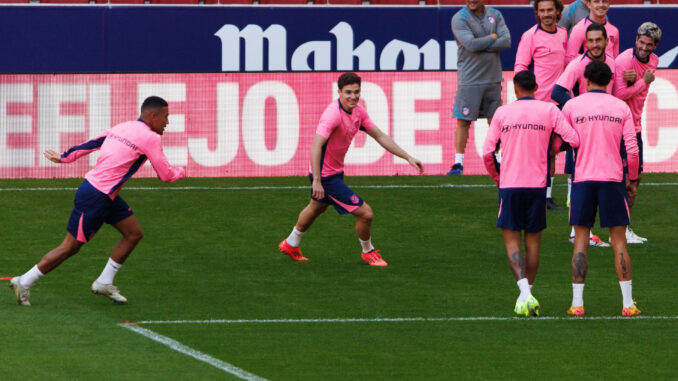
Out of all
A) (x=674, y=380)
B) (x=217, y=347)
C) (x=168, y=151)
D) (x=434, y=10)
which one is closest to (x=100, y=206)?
(x=217, y=347)

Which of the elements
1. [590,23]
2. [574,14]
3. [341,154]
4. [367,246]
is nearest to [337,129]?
[341,154]

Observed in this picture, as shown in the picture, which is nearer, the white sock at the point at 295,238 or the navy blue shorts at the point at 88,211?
Result: the navy blue shorts at the point at 88,211

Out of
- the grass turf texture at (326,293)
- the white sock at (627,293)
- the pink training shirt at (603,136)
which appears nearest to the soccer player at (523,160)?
the pink training shirt at (603,136)

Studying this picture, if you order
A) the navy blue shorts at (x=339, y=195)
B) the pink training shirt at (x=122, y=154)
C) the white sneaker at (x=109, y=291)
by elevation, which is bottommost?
the white sneaker at (x=109, y=291)

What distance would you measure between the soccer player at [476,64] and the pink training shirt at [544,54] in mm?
2657

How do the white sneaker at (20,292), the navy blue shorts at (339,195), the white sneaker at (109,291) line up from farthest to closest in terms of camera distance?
the navy blue shorts at (339,195)
the white sneaker at (109,291)
the white sneaker at (20,292)

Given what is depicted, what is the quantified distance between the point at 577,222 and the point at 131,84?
32.3 feet

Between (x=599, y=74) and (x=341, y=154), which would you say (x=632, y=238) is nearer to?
(x=341, y=154)

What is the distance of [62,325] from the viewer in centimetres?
983

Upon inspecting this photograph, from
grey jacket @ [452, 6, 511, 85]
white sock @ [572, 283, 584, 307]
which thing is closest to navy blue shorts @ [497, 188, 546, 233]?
white sock @ [572, 283, 584, 307]

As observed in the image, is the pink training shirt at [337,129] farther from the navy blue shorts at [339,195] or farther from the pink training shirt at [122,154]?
the pink training shirt at [122,154]

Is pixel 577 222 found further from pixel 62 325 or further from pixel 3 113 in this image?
pixel 3 113

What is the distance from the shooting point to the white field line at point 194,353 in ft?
27.0

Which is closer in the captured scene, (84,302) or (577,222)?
(577,222)
